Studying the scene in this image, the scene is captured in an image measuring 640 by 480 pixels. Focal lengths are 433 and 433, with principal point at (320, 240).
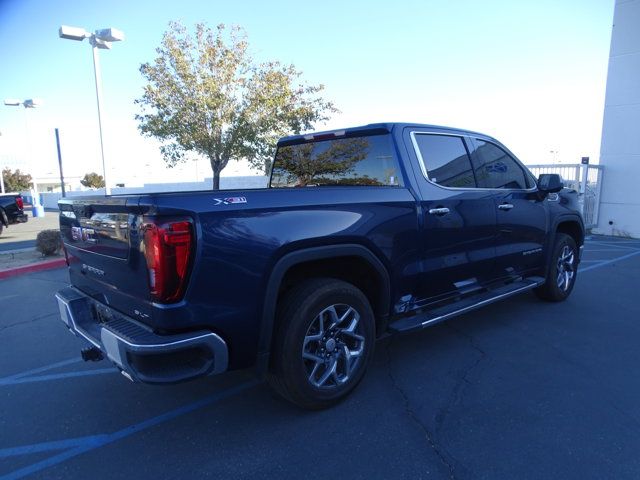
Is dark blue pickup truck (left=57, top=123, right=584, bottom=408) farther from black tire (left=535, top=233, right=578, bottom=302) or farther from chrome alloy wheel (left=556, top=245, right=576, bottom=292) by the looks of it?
chrome alloy wheel (left=556, top=245, right=576, bottom=292)

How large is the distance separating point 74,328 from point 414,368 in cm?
268

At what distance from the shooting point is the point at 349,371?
3135 millimetres

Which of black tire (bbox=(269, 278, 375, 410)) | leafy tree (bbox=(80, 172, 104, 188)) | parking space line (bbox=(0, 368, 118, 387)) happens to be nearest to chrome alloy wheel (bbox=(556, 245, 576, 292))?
black tire (bbox=(269, 278, 375, 410))

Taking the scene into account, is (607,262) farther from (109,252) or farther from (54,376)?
(54,376)

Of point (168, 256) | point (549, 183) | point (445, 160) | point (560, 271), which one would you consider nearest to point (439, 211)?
point (445, 160)

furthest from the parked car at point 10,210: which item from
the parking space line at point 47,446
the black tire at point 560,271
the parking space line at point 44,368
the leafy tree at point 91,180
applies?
the leafy tree at point 91,180

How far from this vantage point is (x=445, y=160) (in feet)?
12.8

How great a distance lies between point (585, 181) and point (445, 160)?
34.1 feet

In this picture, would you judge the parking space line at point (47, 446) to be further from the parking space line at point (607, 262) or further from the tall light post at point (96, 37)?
the tall light post at point (96, 37)

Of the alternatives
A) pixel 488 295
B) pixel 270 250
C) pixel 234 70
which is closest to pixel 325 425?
pixel 270 250

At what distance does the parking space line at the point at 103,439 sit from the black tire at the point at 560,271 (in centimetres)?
401

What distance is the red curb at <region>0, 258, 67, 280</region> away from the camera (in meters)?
7.88

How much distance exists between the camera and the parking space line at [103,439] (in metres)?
2.53

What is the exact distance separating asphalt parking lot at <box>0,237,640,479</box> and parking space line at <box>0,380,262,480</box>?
1 centimetres
